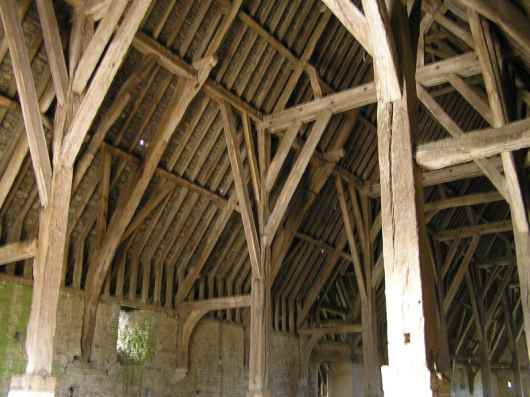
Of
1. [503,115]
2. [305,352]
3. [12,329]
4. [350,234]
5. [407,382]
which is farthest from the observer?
[305,352]

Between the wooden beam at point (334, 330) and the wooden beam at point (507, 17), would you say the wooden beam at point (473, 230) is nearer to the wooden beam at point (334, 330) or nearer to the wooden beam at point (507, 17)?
the wooden beam at point (334, 330)

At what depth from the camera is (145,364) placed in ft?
33.1

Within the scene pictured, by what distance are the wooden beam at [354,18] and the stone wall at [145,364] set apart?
596 cm

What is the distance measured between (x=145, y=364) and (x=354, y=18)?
7336 millimetres

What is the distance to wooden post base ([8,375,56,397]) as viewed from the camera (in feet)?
17.7

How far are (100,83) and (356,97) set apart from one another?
14.1ft

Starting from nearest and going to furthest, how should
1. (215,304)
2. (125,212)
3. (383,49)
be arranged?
(383,49) → (125,212) → (215,304)

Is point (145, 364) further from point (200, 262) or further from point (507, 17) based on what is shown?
point (507, 17)

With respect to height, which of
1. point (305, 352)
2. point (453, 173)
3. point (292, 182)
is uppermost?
point (453, 173)

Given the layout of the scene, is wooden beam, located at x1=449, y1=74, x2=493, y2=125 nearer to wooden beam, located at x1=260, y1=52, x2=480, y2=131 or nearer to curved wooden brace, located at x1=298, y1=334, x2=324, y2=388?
wooden beam, located at x1=260, y1=52, x2=480, y2=131

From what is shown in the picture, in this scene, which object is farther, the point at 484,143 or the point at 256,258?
the point at 256,258

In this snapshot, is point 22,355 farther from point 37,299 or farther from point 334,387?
point 334,387

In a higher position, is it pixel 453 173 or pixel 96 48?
pixel 453 173

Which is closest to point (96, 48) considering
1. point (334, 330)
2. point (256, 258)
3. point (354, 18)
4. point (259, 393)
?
point (354, 18)
